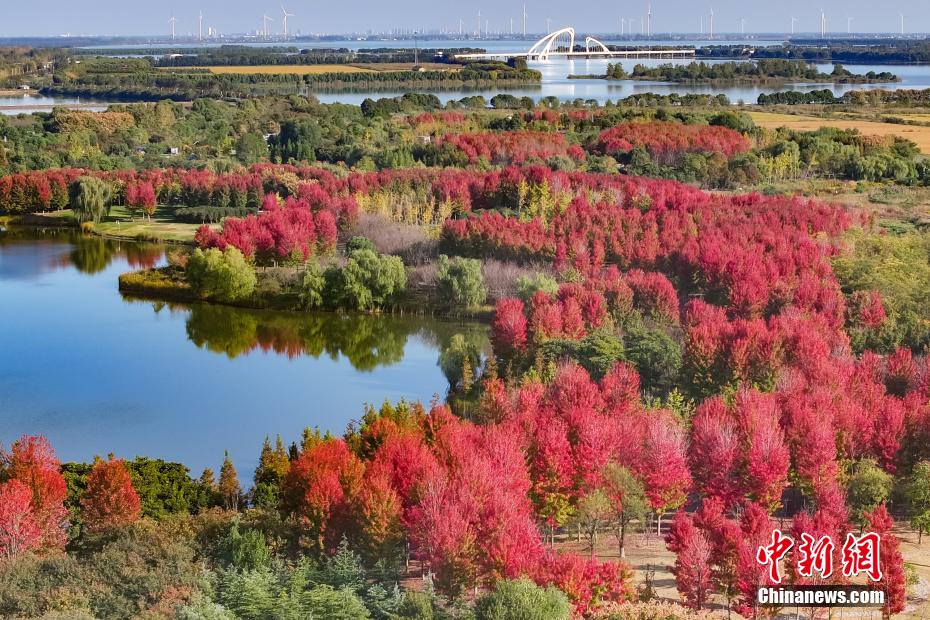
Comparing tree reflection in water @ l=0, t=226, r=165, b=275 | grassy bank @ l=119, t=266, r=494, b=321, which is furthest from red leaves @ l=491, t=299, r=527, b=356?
tree reflection in water @ l=0, t=226, r=165, b=275

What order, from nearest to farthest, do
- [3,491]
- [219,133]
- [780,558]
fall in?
[780,558] < [3,491] < [219,133]

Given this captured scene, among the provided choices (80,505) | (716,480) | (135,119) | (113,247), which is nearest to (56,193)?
(113,247)

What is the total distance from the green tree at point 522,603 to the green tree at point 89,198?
36.5 meters

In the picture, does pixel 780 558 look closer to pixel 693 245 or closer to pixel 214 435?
pixel 214 435

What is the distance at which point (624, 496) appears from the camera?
17.9 m

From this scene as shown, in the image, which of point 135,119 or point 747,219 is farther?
point 135,119

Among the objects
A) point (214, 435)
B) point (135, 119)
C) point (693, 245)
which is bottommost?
point (214, 435)

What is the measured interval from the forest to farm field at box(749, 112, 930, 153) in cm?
1495

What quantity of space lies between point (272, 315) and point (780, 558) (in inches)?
834

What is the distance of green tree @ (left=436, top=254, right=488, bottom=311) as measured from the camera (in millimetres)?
33438

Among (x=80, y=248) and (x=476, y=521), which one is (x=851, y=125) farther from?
(x=476, y=521)

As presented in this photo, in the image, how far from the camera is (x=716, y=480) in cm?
1838
